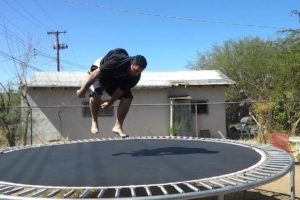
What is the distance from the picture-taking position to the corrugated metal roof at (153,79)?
530 inches

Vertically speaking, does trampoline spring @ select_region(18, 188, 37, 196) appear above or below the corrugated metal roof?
below

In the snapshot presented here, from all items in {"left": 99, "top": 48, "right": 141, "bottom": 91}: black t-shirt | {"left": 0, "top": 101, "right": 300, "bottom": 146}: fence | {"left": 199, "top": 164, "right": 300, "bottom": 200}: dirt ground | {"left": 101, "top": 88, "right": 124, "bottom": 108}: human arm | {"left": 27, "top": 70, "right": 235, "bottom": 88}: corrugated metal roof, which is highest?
{"left": 27, "top": 70, "right": 235, "bottom": 88}: corrugated metal roof

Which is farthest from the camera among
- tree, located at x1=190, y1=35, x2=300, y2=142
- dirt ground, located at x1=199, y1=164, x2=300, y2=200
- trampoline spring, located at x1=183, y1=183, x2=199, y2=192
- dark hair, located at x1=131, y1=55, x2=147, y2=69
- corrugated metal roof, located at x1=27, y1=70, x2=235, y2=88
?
corrugated metal roof, located at x1=27, y1=70, x2=235, y2=88

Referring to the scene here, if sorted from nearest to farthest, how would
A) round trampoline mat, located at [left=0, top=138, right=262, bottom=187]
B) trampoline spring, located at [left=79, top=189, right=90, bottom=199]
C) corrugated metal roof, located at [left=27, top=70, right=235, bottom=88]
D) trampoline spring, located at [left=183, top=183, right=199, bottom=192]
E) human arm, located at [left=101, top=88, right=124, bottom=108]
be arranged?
1. trampoline spring, located at [left=79, top=189, right=90, bottom=199]
2. trampoline spring, located at [left=183, top=183, right=199, bottom=192]
3. round trampoline mat, located at [left=0, top=138, right=262, bottom=187]
4. human arm, located at [left=101, top=88, right=124, bottom=108]
5. corrugated metal roof, located at [left=27, top=70, right=235, bottom=88]

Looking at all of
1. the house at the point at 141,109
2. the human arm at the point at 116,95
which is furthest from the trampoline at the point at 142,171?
the house at the point at 141,109

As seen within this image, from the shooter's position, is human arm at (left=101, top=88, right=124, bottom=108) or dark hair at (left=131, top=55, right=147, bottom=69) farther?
human arm at (left=101, top=88, right=124, bottom=108)

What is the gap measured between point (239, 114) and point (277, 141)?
40.5 ft

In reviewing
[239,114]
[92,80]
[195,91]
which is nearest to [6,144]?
[195,91]

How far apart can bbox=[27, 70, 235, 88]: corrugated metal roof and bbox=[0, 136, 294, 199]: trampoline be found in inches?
346

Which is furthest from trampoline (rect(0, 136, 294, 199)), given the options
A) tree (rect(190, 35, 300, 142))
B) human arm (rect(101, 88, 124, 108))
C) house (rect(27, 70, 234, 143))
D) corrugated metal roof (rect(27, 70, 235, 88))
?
corrugated metal roof (rect(27, 70, 235, 88))

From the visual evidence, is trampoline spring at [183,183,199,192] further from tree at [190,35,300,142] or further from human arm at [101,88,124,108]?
tree at [190,35,300,142]

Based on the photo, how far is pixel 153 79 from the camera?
14594mm

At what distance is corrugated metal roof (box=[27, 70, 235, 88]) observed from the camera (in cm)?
1345

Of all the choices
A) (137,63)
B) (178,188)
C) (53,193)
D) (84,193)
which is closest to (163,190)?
(178,188)
